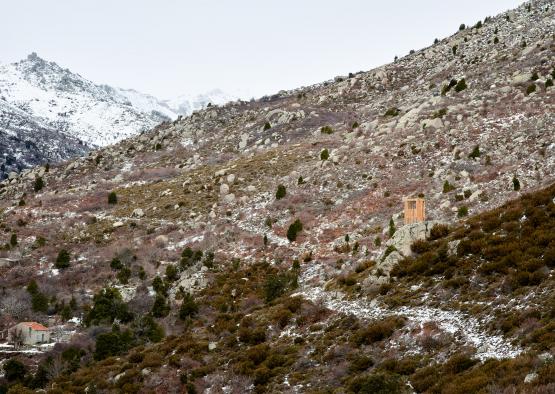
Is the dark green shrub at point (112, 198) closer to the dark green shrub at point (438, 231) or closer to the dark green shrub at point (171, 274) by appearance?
the dark green shrub at point (171, 274)

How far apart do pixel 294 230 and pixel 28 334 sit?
20.0 meters

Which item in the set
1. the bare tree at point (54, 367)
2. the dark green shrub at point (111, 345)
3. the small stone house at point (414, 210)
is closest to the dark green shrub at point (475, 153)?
the small stone house at point (414, 210)

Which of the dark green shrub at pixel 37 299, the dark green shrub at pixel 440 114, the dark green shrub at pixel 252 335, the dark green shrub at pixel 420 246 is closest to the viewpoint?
the dark green shrub at pixel 252 335

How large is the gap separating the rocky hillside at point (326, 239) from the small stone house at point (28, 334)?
2143 millimetres

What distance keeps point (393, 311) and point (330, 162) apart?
96.4 ft

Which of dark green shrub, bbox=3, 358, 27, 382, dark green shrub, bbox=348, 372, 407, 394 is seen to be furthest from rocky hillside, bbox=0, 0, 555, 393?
dark green shrub, bbox=3, 358, 27, 382

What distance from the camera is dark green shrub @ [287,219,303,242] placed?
129 ft

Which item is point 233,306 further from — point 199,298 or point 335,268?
point 335,268

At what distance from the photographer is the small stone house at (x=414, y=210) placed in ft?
101

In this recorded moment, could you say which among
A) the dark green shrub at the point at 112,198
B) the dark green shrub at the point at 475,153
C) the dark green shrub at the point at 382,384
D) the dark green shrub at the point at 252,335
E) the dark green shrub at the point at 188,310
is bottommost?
the dark green shrub at the point at 382,384

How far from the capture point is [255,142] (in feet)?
224

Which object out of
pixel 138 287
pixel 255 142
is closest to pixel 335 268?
pixel 138 287

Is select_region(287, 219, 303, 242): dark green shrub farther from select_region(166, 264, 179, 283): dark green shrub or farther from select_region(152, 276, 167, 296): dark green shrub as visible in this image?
select_region(152, 276, 167, 296): dark green shrub

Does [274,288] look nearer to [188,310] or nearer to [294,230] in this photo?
[188,310]
